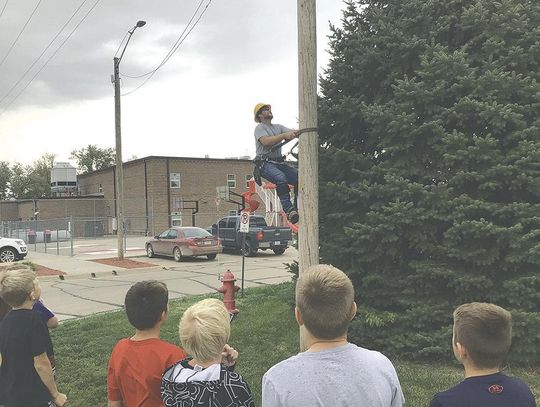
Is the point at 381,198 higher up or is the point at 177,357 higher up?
the point at 381,198

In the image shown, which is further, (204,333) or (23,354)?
(23,354)

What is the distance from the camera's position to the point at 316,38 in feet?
14.5

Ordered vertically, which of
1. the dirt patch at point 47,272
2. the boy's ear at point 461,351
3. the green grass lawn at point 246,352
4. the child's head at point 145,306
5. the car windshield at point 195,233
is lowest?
the dirt patch at point 47,272

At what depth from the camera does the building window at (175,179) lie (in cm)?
4672

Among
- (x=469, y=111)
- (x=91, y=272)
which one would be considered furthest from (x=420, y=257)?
(x=91, y=272)

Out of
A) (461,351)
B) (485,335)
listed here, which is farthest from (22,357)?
(485,335)

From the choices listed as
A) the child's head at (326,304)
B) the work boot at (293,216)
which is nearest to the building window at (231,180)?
the work boot at (293,216)

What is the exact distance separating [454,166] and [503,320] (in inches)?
131

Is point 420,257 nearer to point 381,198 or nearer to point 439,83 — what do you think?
point 381,198

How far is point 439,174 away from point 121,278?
13.9 m

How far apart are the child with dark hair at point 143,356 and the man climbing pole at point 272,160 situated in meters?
2.69

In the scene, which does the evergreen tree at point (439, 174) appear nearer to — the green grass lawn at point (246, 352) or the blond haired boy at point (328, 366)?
the green grass lawn at point (246, 352)

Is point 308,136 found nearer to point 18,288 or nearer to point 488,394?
point 18,288

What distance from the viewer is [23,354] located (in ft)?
10.7
